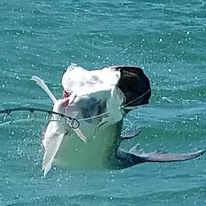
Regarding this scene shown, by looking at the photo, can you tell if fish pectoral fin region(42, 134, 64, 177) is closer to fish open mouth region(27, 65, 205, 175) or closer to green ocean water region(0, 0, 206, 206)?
fish open mouth region(27, 65, 205, 175)

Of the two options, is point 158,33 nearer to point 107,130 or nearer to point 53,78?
point 53,78

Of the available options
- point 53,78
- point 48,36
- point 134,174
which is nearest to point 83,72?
point 134,174

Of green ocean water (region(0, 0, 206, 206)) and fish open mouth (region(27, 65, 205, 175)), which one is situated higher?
fish open mouth (region(27, 65, 205, 175))

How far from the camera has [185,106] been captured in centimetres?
865

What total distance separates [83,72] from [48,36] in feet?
27.2

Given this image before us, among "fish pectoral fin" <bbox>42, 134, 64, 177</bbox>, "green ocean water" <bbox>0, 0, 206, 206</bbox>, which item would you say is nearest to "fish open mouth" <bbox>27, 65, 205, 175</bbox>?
"fish pectoral fin" <bbox>42, 134, 64, 177</bbox>

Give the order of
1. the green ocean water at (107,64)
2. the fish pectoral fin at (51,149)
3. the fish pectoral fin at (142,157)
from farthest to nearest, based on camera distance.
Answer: the green ocean water at (107,64) → the fish pectoral fin at (142,157) → the fish pectoral fin at (51,149)

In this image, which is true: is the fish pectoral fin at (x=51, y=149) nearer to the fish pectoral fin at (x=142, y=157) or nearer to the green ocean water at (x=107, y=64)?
the fish pectoral fin at (x=142, y=157)

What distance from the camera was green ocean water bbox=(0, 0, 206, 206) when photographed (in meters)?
6.39

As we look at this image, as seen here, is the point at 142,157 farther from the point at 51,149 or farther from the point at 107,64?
the point at 107,64

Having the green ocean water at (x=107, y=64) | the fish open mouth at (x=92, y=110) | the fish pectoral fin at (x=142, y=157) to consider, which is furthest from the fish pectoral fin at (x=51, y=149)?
the green ocean water at (x=107, y=64)

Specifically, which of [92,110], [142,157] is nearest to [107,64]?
[142,157]

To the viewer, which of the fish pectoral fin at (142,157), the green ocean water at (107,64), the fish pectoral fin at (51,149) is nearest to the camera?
the fish pectoral fin at (51,149)

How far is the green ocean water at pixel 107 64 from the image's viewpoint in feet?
21.0
